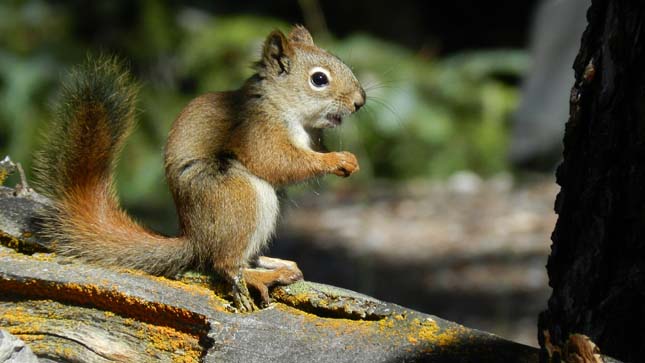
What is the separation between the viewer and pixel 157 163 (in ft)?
17.7

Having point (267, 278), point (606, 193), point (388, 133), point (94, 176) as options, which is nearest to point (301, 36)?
point (94, 176)

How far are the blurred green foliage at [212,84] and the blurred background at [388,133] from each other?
0.03ft

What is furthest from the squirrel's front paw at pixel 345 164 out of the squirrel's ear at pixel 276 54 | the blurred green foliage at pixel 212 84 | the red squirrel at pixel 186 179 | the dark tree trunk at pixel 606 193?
the blurred green foliage at pixel 212 84

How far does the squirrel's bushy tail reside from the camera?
6.57 feet

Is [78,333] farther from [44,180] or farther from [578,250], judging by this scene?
[578,250]

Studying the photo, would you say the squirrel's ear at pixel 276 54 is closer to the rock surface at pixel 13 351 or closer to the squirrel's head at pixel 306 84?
the squirrel's head at pixel 306 84

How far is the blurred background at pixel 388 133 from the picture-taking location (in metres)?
4.33

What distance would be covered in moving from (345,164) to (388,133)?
3433 millimetres

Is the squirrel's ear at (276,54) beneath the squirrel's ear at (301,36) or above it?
beneath

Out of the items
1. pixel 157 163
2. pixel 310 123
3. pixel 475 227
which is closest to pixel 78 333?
pixel 310 123

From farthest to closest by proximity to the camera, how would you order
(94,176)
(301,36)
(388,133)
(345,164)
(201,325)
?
(388,133) < (301,36) < (345,164) < (94,176) < (201,325)

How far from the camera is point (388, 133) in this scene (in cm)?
571

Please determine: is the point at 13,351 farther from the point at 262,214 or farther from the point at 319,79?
the point at 319,79

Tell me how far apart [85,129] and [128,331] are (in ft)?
1.65
